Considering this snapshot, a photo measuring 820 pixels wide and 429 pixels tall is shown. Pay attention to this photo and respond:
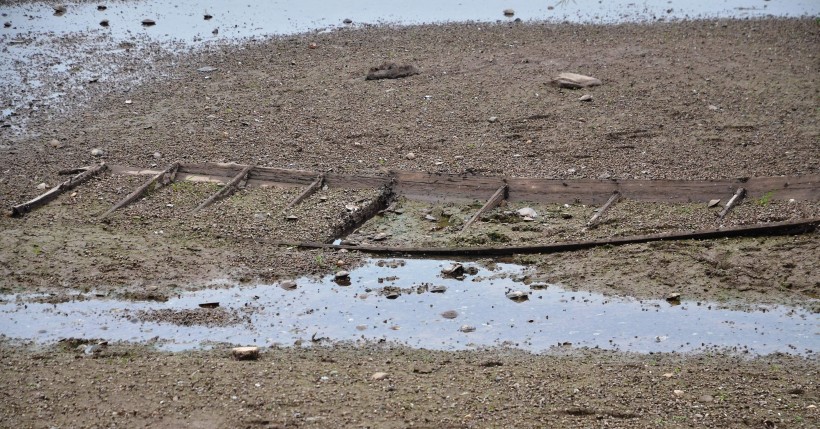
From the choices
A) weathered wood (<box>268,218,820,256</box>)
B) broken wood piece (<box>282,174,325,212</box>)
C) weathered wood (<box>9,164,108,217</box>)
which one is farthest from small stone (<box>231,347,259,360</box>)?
weathered wood (<box>9,164,108,217</box>)

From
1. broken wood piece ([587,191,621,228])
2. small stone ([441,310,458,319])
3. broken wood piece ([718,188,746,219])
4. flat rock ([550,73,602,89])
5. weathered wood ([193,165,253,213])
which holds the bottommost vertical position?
small stone ([441,310,458,319])

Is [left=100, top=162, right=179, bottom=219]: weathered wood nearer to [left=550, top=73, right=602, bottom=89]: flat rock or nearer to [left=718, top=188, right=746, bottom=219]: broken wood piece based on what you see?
[left=550, top=73, right=602, bottom=89]: flat rock

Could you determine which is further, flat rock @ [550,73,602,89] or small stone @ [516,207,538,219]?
flat rock @ [550,73,602,89]

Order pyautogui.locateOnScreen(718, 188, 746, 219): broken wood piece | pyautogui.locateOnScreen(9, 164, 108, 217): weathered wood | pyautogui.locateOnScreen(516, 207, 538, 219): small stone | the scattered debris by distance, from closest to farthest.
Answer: pyautogui.locateOnScreen(718, 188, 746, 219): broken wood piece, pyautogui.locateOnScreen(516, 207, 538, 219): small stone, pyautogui.locateOnScreen(9, 164, 108, 217): weathered wood, the scattered debris

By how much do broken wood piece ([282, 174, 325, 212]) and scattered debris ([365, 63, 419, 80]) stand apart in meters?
3.32

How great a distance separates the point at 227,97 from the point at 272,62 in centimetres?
153

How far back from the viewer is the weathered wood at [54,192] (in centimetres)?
841

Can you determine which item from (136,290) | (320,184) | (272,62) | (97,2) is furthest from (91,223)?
(97,2)

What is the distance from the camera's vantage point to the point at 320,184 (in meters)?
8.77

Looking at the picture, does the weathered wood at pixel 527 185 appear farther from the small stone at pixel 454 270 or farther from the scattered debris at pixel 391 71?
the scattered debris at pixel 391 71

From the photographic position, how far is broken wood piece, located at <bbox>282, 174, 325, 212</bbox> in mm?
8422

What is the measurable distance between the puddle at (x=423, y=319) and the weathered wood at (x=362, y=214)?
2.58 feet

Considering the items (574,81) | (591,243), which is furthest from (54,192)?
(574,81)

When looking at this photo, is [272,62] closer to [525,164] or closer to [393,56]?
[393,56]
